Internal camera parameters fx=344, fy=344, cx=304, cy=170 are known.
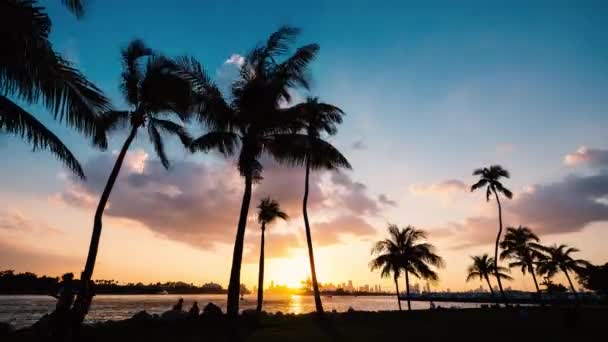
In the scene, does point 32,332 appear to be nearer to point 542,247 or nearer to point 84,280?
point 84,280

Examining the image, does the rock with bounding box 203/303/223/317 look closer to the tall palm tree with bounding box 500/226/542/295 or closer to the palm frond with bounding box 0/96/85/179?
the palm frond with bounding box 0/96/85/179

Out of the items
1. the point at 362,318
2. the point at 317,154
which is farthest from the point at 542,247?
the point at 317,154

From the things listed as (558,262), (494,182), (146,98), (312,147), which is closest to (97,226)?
(146,98)

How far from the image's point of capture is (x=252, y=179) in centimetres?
1534

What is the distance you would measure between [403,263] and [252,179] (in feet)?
89.6

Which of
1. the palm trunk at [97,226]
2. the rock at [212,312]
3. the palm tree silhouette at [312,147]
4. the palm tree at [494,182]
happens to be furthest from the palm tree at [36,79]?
the palm tree at [494,182]

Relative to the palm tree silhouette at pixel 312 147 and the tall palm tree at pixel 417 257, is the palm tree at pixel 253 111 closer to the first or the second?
the palm tree silhouette at pixel 312 147

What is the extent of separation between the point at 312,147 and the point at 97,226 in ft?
35.3

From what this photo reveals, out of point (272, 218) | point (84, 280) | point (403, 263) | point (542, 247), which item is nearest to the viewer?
point (84, 280)

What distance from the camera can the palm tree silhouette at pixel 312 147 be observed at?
16422mm

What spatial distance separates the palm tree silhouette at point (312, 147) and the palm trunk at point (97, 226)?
6.96 metres

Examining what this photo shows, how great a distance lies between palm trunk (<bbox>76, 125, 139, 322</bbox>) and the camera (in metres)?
11.6

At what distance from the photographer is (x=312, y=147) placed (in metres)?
18.9

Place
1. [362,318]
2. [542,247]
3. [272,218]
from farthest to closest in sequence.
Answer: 1. [542,247]
2. [272,218]
3. [362,318]
